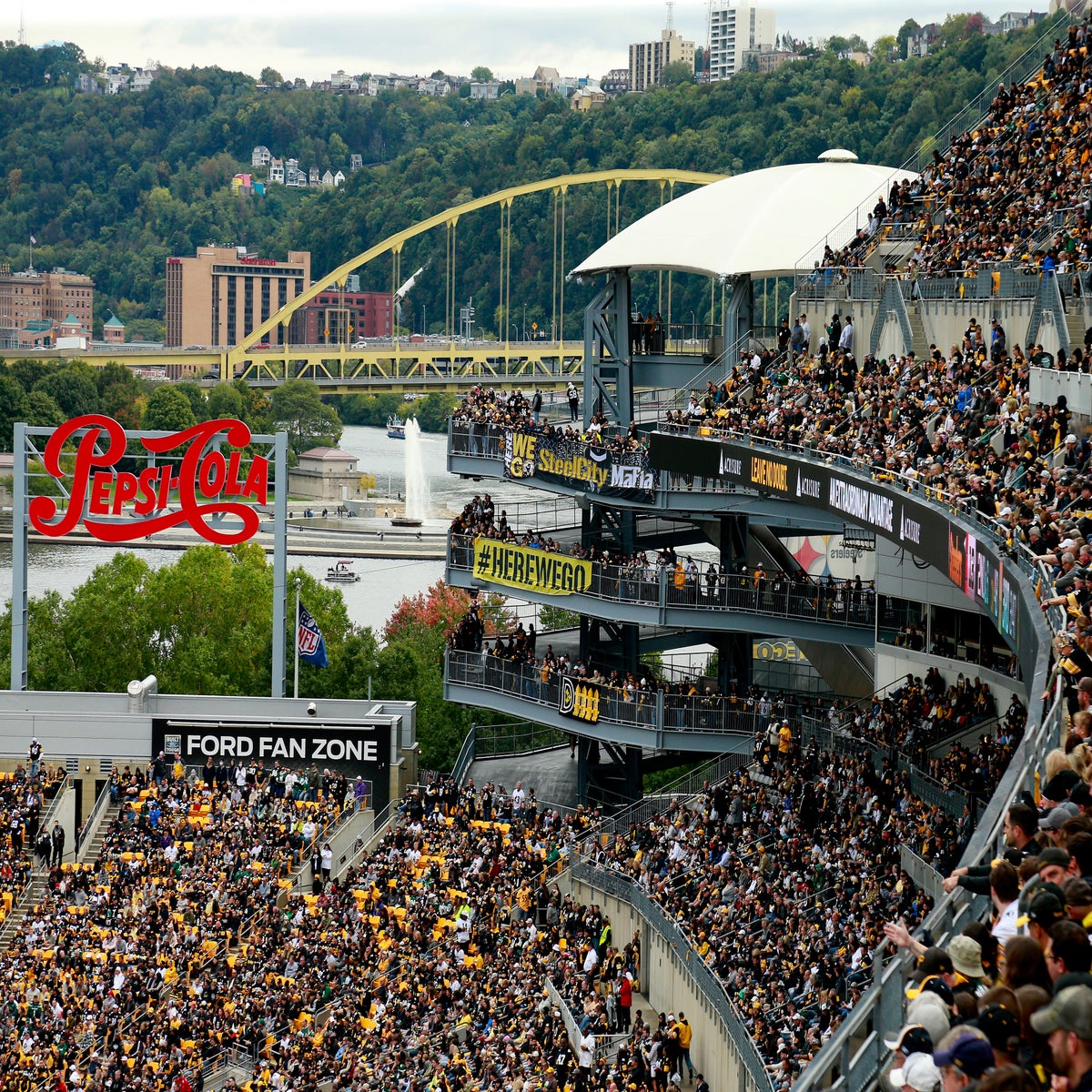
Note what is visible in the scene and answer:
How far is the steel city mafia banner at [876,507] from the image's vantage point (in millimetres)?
22641

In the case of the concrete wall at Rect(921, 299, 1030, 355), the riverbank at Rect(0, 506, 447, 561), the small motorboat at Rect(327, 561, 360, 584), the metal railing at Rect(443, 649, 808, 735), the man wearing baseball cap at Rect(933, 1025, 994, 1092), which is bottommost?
the small motorboat at Rect(327, 561, 360, 584)

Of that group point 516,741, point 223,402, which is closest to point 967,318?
point 516,741

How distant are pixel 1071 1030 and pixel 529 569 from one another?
35094 mm

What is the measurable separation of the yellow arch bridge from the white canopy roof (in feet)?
210

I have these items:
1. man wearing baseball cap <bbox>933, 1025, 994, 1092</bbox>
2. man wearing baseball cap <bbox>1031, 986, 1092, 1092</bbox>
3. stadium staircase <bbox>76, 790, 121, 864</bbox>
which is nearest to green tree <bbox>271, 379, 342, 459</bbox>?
stadium staircase <bbox>76, 790, 121, 864</bbox>

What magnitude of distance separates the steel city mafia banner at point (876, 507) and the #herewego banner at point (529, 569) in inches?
122

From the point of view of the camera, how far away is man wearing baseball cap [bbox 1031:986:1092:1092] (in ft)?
25.7

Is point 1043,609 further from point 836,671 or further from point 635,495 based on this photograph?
point 836,671

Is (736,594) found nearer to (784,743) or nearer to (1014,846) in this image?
(784,743)

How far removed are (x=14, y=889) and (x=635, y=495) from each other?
51.4 ft

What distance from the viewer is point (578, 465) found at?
1676 inches

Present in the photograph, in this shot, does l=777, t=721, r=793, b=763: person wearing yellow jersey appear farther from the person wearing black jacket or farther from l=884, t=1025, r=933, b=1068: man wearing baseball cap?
l=884, t=1025, r=933, b=1068: man wearing baseball cap

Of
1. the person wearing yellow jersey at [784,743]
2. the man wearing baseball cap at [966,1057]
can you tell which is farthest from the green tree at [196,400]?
the man wearing baseball cap at [966,1057]

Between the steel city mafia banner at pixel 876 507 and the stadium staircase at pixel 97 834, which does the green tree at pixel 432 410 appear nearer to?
the stadium staircase at pixel 97 834
